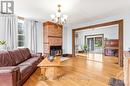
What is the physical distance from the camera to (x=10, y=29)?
5.88 metres

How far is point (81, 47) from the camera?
11406 millimetres

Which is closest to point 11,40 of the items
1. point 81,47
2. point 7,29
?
point 7,29

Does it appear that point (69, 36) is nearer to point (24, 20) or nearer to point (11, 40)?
point (24, 20)

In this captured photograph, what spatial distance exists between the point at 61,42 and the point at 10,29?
417cm

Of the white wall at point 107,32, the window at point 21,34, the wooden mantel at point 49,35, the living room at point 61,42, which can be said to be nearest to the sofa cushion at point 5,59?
the living room at point 61,42

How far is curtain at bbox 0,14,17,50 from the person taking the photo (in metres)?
5.72

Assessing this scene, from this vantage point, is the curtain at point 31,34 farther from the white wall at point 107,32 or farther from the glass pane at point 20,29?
the white wall at point 107,32

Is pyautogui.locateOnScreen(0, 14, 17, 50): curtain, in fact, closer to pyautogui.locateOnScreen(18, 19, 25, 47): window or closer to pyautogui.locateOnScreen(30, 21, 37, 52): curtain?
pyautogui.locateOnScreen(18, 19, 25, 47): window

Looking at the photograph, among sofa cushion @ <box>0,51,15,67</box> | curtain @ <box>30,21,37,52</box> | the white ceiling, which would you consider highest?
the white ceiling

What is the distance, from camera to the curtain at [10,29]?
5.72 m

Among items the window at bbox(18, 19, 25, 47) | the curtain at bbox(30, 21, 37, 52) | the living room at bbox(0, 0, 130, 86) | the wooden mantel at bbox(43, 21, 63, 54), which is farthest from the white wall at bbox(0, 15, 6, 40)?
the wooden mantel at bbox(43, 21, 63, 54)

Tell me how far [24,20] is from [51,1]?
11.8ft

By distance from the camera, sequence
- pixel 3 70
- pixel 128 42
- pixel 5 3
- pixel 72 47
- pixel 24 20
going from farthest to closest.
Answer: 1. pixel 72 47
2. pixel 24 20
3. pixel 128 42
4. pixel 5 3
5. pixel 3 70

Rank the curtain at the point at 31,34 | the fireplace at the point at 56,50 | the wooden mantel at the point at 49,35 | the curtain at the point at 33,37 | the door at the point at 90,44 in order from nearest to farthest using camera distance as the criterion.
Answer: the curtain at the point at 31,34, the curtain at the point at 33,37, the wooden mantel at the point at 49,35, the fireplace at the point at 56,50, the door at the point at 90,44
